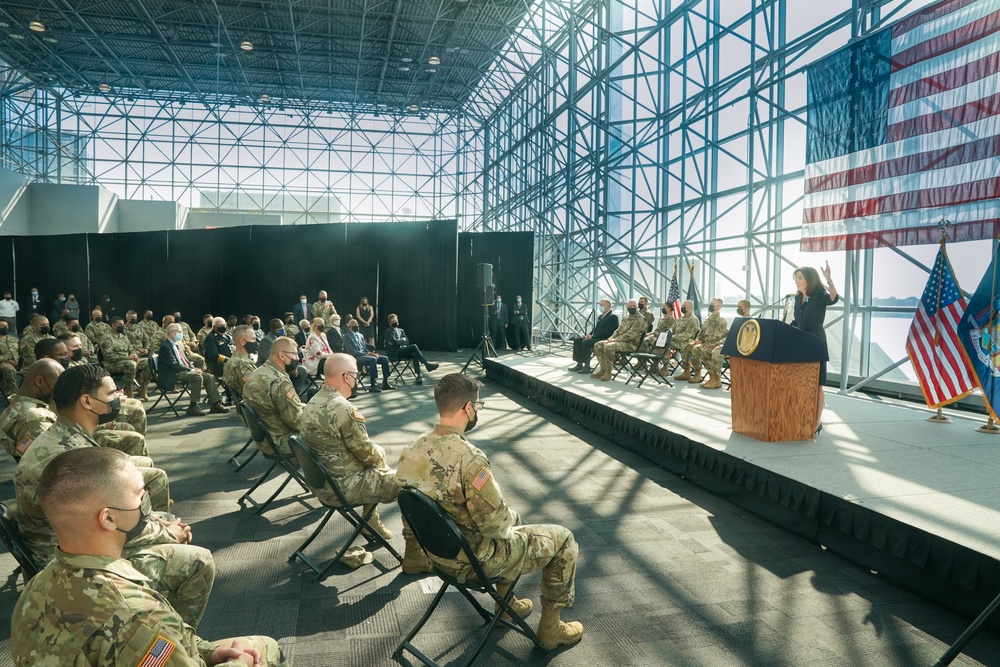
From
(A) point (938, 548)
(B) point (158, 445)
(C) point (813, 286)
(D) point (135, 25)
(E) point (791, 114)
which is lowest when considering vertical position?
(B) point (158, 445)

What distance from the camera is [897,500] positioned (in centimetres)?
329

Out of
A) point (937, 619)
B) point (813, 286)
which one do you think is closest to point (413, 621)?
point (937, 619)

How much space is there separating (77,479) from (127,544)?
119 centimetres

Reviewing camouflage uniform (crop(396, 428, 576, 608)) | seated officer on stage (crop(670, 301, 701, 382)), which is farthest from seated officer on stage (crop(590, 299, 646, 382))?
camouflage uniform (crop(396, 428, 576, 608))

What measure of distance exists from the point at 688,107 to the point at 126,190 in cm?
2187

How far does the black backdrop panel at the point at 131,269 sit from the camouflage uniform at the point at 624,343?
13.5m

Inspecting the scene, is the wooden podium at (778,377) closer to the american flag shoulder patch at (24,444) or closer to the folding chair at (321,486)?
the folding chair at (321,486)

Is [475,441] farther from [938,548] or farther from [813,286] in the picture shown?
[938,548]

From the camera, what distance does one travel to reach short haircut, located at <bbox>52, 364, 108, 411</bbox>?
2.75m

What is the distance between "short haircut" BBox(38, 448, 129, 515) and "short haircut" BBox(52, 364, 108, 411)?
1.60 metres

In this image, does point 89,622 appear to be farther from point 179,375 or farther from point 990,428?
point 179,375

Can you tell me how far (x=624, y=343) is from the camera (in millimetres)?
9102

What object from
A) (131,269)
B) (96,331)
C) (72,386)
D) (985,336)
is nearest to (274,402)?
(72,386)

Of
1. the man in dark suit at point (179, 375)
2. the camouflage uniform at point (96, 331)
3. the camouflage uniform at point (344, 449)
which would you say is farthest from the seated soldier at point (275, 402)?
the camouflage uniform at point (96, 331)
